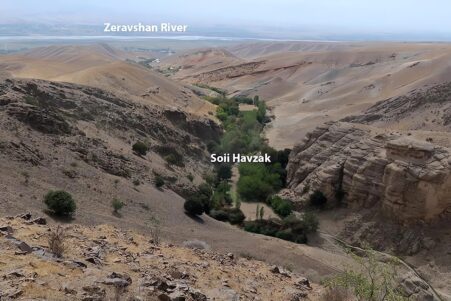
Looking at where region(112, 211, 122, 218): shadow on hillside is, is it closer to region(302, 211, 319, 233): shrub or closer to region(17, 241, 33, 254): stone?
region(17, 241, 33, 254): stone

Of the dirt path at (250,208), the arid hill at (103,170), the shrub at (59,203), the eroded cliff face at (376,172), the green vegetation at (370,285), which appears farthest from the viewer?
Answer: the dirt path at (250,208)

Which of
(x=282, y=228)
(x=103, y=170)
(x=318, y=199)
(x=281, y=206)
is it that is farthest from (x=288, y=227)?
(x=103, y=170)

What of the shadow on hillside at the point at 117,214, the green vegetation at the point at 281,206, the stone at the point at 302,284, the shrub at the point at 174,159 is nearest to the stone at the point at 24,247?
the stone at the point at 302,284

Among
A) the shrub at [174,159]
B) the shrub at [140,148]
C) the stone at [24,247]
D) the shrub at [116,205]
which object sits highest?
the stone at [24,247]

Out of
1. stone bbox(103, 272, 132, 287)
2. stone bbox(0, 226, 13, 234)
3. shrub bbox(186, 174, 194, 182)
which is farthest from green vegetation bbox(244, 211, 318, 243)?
stone bbox(103, 272, 132, 287)

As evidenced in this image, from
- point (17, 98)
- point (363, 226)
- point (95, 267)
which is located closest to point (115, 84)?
point (17, 98)

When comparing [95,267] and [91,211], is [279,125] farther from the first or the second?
[95,267]

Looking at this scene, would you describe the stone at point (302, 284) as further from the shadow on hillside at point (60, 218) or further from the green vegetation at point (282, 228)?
the green vegetation at point (282, 228)

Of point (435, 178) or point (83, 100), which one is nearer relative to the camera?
point (435, 178)
